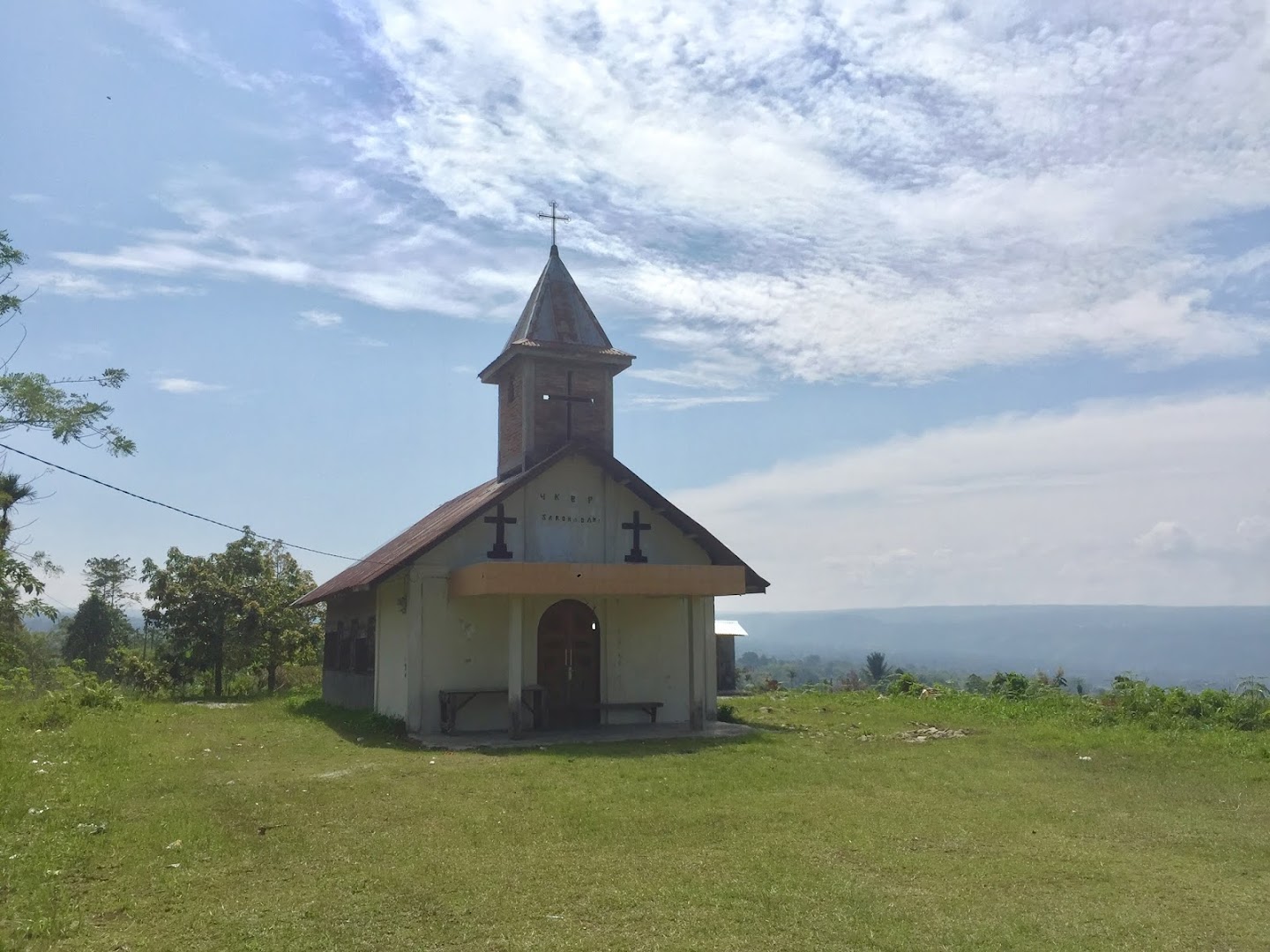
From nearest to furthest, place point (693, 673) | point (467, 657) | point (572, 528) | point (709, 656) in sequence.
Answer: point (467, 657)
point (693, 673)
point (572, 528)
point (709, 656)

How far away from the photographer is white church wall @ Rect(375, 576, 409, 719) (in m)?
18.3

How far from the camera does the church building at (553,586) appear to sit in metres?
17.2

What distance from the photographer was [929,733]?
17.4m

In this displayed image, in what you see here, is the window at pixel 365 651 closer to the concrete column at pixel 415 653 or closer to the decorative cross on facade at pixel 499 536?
the concrete column at pixel 415 653

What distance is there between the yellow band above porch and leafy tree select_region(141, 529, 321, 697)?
14751 mm

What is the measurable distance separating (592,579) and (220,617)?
1728 cm

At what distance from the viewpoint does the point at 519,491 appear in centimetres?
1856

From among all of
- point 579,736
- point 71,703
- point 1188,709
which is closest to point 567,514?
point 579,736

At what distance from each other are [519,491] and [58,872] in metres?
11.5

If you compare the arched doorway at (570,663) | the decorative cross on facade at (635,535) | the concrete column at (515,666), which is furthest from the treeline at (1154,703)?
the concrete column at (515,666)

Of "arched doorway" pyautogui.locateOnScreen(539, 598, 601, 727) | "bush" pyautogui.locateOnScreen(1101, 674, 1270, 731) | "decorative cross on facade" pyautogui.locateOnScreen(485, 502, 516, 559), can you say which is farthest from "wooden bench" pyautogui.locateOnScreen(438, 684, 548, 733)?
"bush" pyautogui.locateOnScreen(1101, 674, 1270, 731)

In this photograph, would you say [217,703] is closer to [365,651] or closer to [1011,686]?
[365,651]

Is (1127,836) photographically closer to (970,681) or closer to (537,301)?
(537,301)

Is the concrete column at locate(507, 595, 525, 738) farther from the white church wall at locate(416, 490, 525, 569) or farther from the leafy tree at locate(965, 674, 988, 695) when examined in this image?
the leafy tree at locate(965, 674, 988, 695)
